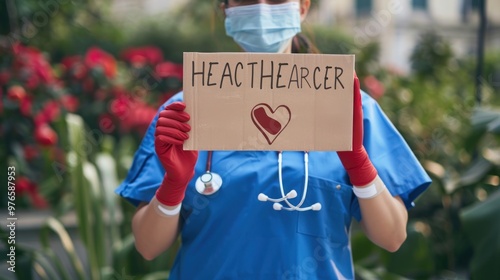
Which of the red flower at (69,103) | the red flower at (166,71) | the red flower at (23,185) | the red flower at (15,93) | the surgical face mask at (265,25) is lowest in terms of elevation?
the red flower at (23,185)

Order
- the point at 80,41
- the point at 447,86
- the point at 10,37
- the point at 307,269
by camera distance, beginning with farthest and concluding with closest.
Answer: the point at 80,41, the point at 447,86, the point at 10,37, the point at 307,269

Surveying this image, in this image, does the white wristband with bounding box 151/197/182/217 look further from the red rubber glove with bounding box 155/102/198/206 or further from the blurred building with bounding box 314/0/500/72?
the blurred building with bounding box 314/0/500/72

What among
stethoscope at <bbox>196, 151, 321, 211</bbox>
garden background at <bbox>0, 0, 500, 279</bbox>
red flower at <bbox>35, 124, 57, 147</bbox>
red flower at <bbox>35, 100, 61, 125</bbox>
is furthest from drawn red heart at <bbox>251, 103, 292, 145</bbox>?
red flower at <bbox>35, 100, 61, 125</bbox>

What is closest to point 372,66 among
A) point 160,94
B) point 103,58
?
point 160,94

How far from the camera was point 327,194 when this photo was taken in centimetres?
150

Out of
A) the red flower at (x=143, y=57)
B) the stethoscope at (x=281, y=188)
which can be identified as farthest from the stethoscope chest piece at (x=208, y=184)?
the red flower at (x=143, y=57)

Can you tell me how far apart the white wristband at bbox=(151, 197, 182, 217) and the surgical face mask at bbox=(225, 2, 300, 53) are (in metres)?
0.43

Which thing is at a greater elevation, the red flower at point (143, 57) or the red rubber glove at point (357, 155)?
the red rubber glove at point (357, 155)

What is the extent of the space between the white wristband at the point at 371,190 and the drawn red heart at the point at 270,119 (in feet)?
0.69

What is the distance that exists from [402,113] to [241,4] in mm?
2894

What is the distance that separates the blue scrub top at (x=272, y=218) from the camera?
1479mm

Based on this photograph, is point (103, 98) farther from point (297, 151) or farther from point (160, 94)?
point (297, 151)

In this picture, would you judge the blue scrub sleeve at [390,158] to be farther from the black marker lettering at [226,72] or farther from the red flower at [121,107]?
the red flower at [121,107]

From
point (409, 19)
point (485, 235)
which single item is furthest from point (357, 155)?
A: point (409, 19)
